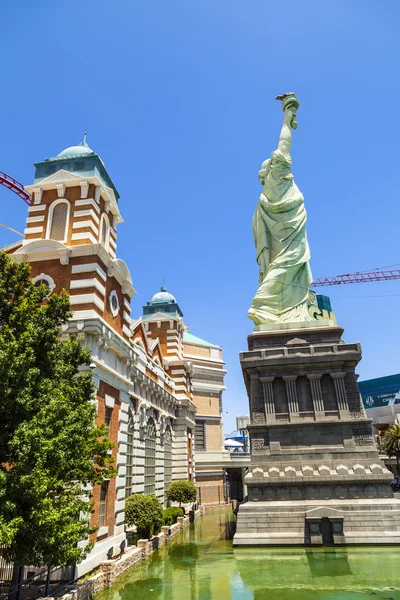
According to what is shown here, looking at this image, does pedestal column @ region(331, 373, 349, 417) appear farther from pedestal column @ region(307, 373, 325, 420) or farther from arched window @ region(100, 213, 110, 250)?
arched window @ region(100, 213, 110, 250)

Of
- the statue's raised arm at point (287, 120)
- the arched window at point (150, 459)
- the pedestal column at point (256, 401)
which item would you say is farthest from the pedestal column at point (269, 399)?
the statue's raised arm at point (287, 120)

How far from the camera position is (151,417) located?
29.3 metres

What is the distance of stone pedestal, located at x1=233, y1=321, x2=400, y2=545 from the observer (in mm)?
20703

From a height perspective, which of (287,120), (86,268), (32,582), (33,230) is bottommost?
(32,582)

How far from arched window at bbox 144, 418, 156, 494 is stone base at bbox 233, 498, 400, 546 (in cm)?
787

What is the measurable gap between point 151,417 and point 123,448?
28.5ft

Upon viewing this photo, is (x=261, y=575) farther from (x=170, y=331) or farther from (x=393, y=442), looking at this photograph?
(x=393, y=442)

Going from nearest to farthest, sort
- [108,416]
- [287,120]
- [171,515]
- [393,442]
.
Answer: [108,416], [171,515], [287,120], [393,442]

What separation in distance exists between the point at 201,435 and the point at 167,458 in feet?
42.2

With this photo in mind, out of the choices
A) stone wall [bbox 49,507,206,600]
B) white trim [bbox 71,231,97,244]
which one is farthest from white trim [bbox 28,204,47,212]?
stone wall [bbox 49,507,206,600]

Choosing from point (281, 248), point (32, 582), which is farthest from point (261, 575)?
point (281, 248)

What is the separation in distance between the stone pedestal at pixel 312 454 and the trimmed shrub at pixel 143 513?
170 inches

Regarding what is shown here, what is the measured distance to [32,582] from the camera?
42.6ft

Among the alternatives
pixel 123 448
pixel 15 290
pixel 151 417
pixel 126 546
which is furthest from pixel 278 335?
pixel 15 290
